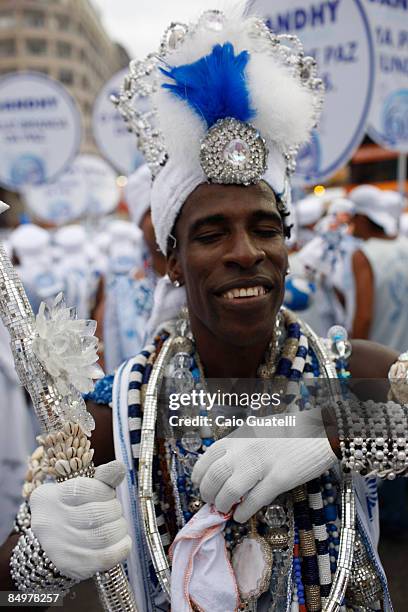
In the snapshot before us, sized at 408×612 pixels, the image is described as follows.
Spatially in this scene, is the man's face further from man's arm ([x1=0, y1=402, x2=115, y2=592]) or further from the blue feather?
man's arm ([x1=0, y1=402, x2=115, y2=592])

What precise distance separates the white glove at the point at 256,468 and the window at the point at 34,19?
70655mm

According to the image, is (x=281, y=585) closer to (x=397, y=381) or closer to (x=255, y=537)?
(x=255, y=537)

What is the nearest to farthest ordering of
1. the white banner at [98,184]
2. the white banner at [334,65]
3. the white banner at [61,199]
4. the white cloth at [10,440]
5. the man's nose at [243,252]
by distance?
the man's nose at [243,252]
the white cloth at [10,440]
the white banner at [334,65]
the white banner at [61,199]
the white banner at [98,184]

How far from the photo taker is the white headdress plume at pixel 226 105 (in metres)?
1.26

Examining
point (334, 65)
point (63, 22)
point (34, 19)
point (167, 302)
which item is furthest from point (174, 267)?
point (63, 22)

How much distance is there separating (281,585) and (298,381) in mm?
449

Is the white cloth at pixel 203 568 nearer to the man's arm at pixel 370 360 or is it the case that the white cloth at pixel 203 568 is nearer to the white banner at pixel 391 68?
the man's arm at pixel 370 360

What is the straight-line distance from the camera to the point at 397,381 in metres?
1.22

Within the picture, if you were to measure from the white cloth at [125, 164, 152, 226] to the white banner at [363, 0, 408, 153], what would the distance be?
139 cm

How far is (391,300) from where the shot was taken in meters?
3.81

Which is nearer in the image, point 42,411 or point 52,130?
point 42,411

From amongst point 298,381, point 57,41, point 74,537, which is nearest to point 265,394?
point 298,381

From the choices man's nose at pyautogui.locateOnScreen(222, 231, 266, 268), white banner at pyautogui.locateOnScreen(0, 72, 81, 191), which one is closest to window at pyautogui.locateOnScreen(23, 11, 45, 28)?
white banner at pyautogui.locateOnScreen(0, 72, 81, 191)

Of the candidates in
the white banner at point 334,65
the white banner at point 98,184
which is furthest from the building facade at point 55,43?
the white banner at point 334,65
